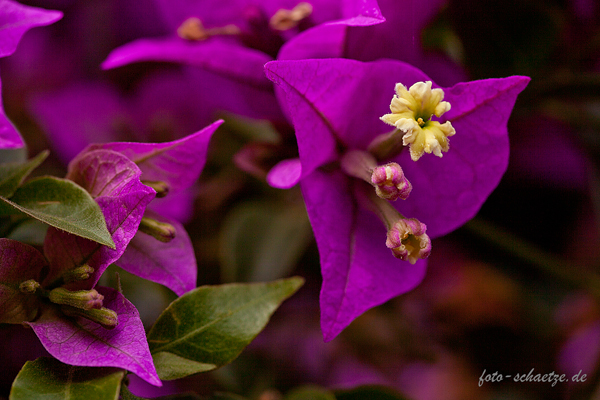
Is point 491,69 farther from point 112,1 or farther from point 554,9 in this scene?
point 112,1

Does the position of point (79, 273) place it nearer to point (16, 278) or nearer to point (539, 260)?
point (16, 278)

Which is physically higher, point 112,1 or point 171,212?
point 112,1

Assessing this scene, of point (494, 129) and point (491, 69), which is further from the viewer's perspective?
point (491, 69)

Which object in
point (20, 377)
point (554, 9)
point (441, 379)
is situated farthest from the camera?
point (441, 379)

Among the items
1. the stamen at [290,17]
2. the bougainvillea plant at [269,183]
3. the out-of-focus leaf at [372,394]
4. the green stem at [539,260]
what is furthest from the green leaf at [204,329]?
the green stem at [539,260]

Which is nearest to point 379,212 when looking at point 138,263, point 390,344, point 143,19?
point 138,263

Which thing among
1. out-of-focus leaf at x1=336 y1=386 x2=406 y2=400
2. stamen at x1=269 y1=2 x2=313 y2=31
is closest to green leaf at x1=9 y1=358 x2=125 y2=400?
out-of-focus leaf at x1=336 y1=386 x2=406 y2=400
